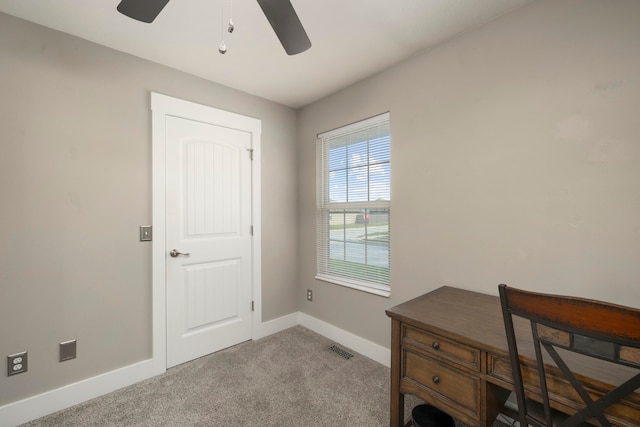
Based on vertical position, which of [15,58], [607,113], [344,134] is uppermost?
[15,58]

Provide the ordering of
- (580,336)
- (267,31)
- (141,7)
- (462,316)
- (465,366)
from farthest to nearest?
(267,31) → (462,316) → (465,366) → (141,7) → (580,336)

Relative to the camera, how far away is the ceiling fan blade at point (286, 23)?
3.65ft

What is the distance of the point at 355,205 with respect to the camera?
268 centimetres

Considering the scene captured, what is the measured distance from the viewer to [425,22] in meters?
1.79

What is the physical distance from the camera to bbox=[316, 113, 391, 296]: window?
8.09ft

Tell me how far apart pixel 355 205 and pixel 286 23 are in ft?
5.66

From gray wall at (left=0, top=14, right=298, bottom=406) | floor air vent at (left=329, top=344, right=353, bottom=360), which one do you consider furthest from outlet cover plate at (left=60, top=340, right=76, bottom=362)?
floor air vent at (left=329, top=344, right=353, bottom=360)

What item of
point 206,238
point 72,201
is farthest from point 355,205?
point 72,201

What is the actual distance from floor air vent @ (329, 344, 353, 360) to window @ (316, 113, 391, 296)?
1.95 feet

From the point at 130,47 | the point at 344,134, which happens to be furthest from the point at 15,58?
the point at 344,134

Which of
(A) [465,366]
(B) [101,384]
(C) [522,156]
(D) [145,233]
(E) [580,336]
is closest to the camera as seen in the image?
(E) [580,336]

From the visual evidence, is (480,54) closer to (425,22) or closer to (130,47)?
(425,22)

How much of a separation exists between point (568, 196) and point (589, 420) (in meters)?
1.07

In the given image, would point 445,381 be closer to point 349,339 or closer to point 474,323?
point 474,323
